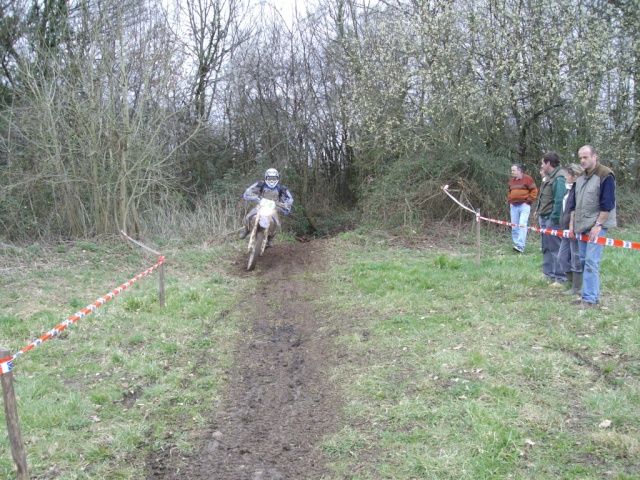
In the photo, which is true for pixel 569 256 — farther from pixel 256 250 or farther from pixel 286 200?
pixel 286 200

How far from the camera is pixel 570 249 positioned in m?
7.75

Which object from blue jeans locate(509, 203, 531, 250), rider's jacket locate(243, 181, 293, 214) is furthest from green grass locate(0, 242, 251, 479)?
blue jeans locate(509, 203, 531, 250)

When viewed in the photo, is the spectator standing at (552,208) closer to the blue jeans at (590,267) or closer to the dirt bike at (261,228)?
the blue jeans at (590,267)

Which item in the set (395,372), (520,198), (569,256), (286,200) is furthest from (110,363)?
(520,198)

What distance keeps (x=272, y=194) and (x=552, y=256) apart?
632cm

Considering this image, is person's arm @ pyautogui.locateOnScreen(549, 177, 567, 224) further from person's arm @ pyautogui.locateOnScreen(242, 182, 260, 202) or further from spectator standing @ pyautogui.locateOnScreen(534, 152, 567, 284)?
person's arm @ pyautogui.locateOnScreen(242, 182, 260, 202)

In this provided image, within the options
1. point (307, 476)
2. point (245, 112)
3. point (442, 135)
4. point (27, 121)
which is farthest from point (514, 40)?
point (307, 476)

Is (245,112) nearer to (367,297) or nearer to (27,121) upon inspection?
(27,121)

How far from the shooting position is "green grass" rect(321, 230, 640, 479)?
12.5 feet

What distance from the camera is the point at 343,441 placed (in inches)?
167

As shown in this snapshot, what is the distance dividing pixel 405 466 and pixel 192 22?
2159 centimetres

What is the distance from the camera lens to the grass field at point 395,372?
12.9 ft

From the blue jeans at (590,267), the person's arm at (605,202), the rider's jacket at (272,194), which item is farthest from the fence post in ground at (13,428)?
the rider's jacket at (272,194)

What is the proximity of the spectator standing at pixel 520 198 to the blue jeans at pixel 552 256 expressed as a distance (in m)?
3.05
